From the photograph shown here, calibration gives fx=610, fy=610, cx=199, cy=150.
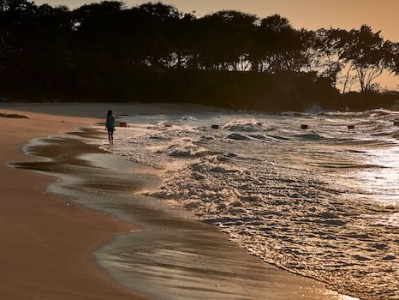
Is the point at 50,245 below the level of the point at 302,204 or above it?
above

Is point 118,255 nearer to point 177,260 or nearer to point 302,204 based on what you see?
point 177,260

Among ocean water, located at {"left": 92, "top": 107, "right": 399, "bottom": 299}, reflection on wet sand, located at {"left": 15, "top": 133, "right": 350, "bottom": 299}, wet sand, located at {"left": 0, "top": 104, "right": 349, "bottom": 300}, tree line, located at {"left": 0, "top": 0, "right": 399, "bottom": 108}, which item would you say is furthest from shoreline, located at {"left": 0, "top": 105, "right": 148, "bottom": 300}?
tree line, located at {"left": 0, "top": 0, "right": 399, "bottom": 108}

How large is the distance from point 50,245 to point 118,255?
748mm

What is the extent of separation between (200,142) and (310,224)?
1665 centimetres

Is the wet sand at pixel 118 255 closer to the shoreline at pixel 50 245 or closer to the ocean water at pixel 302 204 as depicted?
the shoreline at pixel 50 245

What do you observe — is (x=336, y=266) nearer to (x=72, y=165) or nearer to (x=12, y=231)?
(x=12, y=231)

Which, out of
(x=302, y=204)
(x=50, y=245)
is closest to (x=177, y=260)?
(x=50, y=245)

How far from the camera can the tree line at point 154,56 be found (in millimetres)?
69688

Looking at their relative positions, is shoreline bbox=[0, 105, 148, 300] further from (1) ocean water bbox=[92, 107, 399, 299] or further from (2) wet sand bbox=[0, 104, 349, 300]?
(1) ocean water bbox=[92, 107, 399, 299]

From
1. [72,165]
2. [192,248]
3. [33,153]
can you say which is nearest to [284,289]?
[192,248]

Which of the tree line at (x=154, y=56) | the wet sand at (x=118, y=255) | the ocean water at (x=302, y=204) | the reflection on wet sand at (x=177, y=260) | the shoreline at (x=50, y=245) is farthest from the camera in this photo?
the tree line at (x=154, y=56)

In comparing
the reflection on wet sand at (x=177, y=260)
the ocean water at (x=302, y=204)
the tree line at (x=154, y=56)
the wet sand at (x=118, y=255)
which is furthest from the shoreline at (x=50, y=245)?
the tree line at (x=154, y=56)

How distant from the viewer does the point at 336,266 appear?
665 centimetres

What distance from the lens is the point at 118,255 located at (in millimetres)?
6562
